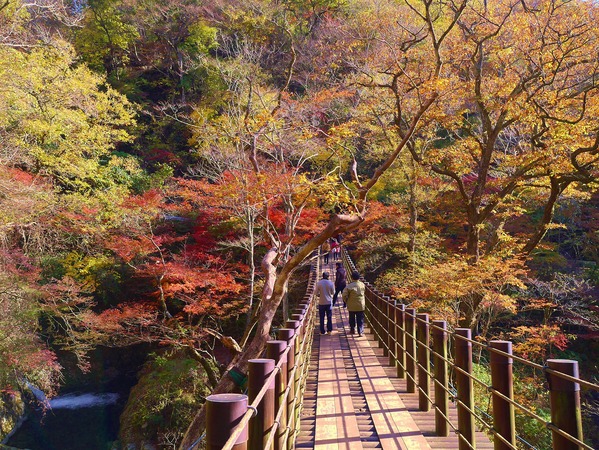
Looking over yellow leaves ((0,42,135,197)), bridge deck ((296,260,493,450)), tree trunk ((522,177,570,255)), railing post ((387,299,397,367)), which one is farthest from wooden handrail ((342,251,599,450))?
yellow leaves ((0,42,135,197))

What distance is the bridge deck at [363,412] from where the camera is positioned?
170 inches

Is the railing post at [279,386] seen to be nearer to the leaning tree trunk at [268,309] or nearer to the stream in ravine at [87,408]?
the leaning tree trunk at [268,309]

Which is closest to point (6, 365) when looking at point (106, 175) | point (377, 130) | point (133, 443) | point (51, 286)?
point (51, 286)

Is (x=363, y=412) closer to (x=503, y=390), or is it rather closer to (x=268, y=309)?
(x=503, y=390)

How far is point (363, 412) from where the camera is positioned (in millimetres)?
5250

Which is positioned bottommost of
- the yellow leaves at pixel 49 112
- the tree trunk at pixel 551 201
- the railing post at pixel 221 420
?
the railing post at pixel 221 420

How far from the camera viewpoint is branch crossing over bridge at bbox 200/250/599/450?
2354 millimetres

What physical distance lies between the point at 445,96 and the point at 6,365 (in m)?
14.2

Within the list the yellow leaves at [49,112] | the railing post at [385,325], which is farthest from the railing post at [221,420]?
the yellow leaves at [49,112]

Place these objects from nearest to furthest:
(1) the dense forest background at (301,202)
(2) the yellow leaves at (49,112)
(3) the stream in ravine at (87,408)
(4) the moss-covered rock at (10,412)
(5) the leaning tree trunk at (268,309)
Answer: (5) the leaning tree trunk at (268,309) < (1) the dense forest background at (301,202) < (2) the yellow leaves at (49,112) < (4) the moss-covered rock at (10,412) < (3) the stream in ravine at (87,408)

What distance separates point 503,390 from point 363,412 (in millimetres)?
2288

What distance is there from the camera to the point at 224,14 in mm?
28719

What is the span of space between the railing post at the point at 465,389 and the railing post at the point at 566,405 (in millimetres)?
1465

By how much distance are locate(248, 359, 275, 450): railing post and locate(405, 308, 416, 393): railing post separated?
4.07 m
